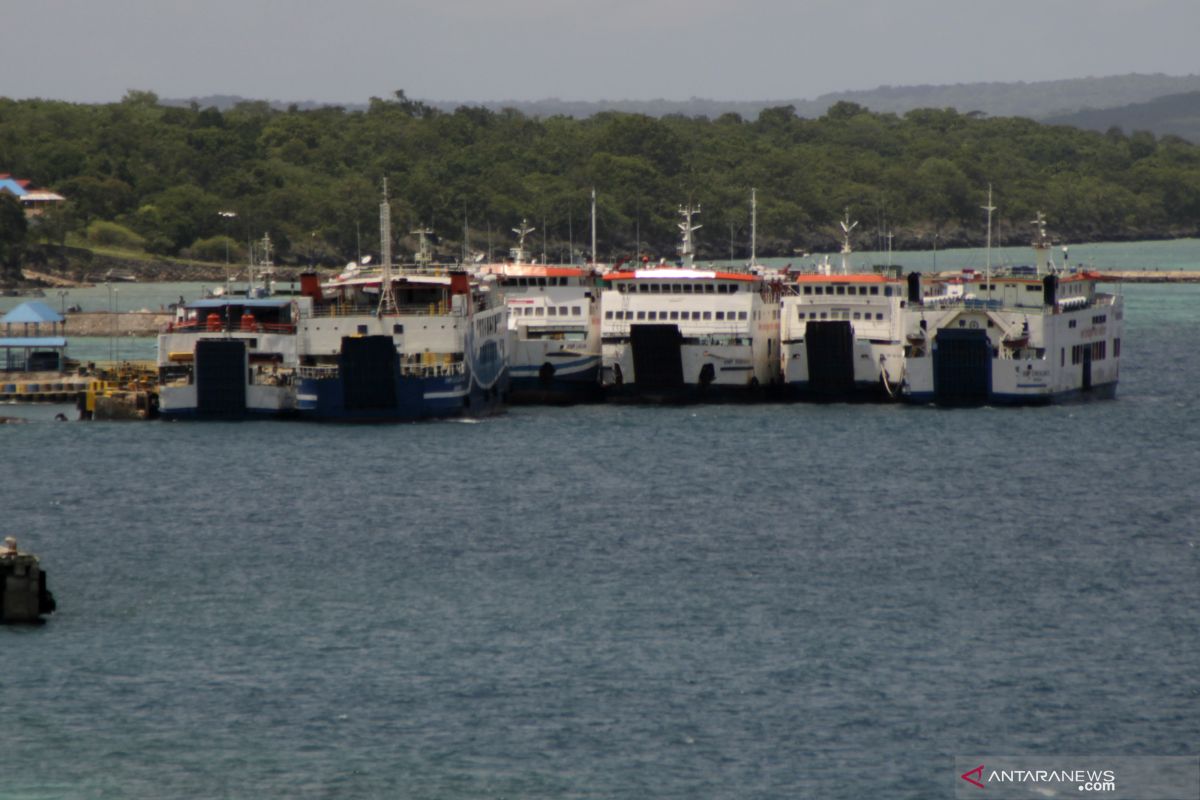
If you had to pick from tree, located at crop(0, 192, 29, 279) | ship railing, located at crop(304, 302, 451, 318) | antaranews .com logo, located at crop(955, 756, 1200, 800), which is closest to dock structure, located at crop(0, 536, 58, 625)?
antaranews .com logo, located at crop(955, 756, 1200, 800)

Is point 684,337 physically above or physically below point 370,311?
below

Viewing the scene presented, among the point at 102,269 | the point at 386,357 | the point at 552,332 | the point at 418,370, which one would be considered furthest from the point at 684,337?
the point at 102,269

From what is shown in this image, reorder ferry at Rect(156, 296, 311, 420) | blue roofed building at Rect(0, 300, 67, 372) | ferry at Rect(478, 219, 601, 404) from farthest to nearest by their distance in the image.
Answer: blue roofed building at Rect(0, 300, 67, 372) → ferry at Rect(478, 219, 601, 404) → ferry at Rect(156, 296, 311, 420)

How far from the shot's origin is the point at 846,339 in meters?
81.8

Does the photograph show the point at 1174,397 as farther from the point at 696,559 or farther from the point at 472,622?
the point at 472,622

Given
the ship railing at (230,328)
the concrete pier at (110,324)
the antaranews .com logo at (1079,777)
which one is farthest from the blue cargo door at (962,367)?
the concrete pier at (110,324)

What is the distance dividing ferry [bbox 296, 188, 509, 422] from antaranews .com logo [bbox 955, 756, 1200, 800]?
138 ft

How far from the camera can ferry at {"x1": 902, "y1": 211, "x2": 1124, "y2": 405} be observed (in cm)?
8069

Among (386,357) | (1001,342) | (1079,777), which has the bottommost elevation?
(1079,777)

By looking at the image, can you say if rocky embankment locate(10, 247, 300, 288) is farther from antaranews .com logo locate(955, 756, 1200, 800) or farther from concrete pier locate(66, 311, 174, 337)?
antaranews .com logo locate(955, 756, 1200, 800)

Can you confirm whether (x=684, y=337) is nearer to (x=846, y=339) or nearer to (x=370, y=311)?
(x=846, y=339)

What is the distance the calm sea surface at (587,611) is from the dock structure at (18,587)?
0.52 m

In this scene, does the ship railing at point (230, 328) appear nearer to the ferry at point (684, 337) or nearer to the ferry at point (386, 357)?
the ferry at point (386, 357)

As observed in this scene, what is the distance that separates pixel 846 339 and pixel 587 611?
38059mm
